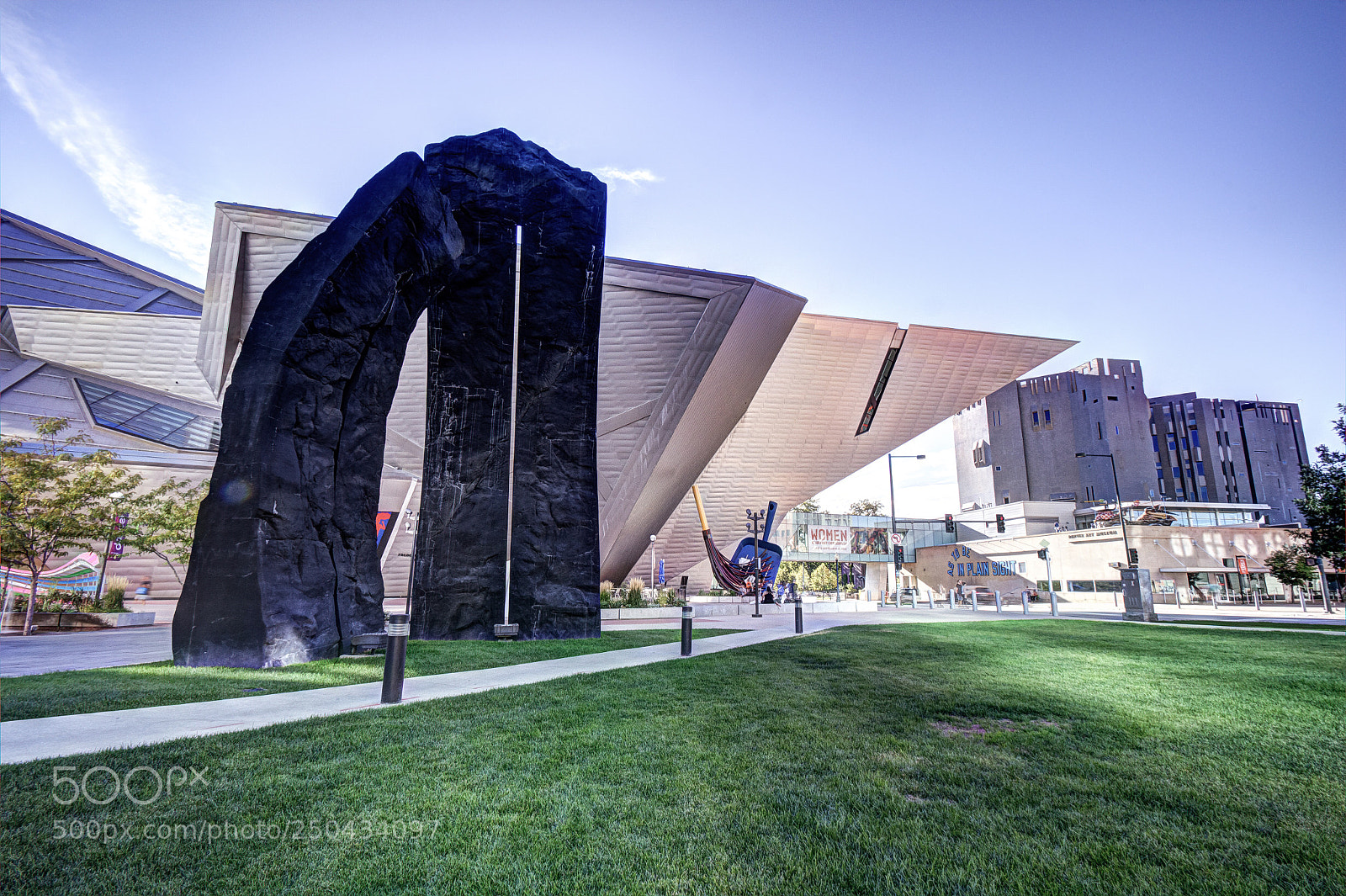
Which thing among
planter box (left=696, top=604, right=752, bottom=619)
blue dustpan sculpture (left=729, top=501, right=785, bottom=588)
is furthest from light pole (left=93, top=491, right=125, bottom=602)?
blue dustpan sculpture (left=729, top=501, right=785, bottom=588)

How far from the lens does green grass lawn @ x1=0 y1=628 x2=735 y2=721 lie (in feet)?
17.2

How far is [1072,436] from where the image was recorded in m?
61.2

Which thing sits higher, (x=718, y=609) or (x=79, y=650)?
(x=79, y=650)

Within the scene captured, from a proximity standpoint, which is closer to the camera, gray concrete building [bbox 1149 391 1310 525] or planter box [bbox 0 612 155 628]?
planter box [bbox 0 612 155 628]

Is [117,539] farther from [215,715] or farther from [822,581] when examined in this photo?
[822,581]

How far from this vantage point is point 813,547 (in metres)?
47.0

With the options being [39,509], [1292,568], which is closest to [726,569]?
[39,509]

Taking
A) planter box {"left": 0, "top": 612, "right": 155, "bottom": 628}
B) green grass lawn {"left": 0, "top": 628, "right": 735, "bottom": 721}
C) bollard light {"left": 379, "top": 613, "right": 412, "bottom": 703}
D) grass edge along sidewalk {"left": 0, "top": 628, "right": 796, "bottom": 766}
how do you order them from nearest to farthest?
1. grass edge along sidewalk {"left": 0, "top": 628, "right": 796, "bottom": 766}
2. green grass lawn {"left": 0, "top": 628, "right": 735, "bottom": 721}
3. bollard light {"left": 379, "top": 613, "right": 412, "bottom": 703}
4. planter box {"left": 0, "top": 612, "right": 155, "bottom": 628}

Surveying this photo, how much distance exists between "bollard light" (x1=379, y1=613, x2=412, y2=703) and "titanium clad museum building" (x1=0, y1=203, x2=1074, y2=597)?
16296mm

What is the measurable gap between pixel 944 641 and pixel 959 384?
2125 centimetres

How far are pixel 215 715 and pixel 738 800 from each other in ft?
13.8

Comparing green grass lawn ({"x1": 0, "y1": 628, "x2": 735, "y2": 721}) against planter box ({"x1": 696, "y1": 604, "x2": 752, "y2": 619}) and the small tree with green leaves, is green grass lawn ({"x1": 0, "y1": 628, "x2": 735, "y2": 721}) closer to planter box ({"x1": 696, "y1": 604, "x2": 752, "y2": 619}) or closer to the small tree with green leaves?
planter box ({"x1": 696, "y1": 604, "x2": 752, "y2": 619})

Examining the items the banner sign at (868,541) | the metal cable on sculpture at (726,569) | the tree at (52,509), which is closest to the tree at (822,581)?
the banner sign at (868,541)

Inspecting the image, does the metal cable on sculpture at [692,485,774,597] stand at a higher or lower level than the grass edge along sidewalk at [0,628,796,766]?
higher
